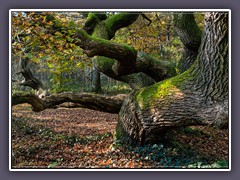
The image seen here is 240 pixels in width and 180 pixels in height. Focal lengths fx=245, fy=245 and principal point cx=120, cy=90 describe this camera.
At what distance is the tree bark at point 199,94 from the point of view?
3072mm

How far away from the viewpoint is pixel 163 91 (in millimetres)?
3535

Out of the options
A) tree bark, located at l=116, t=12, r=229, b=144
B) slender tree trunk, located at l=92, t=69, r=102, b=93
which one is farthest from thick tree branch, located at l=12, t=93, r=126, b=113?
slender tree trunk, located at l=92, t=69, r=102, b=93

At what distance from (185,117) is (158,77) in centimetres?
180

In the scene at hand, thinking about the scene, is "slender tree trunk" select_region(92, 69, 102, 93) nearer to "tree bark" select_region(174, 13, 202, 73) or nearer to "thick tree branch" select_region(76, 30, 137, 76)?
"thick tree branch" select_region(76, 30, 137, 76)

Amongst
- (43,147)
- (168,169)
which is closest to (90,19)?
(43,147)

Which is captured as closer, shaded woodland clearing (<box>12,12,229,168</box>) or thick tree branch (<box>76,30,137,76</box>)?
shaded woodland clearing (<box>12,12,229,168</box>)

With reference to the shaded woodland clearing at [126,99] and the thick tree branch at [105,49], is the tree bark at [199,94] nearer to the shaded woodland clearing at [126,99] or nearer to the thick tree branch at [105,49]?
the shaded woodland clearing at [126,99]

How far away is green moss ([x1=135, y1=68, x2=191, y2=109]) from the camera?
3.40 m

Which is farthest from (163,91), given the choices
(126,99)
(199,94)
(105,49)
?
(105,49)

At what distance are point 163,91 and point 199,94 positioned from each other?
53 cm

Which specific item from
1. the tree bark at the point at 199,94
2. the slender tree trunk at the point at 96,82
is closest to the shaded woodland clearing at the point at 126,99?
the tree bark at the point at 199,94

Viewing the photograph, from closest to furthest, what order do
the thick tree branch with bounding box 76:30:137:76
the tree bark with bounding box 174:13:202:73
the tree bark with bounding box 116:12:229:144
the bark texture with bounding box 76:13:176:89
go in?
the tree bark with bounding box 116:12:229:144, the thick tree branch with bounding box 76:30:137:76, the bark texture with bounding box 76:13:176:89, the tree bark with bounding box 174:13:202:73

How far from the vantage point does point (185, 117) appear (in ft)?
10.9

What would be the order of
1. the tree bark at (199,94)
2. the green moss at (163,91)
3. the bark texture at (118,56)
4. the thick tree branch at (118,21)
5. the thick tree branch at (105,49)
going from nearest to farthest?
the tree bark at (199,94)
the green moss at (163,91)
the thick tree branch at (105,49)
the bark texture at (118,56)
the thick tree branch at (118,21)
